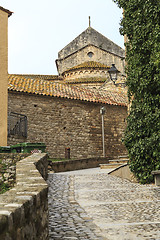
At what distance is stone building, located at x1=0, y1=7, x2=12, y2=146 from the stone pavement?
7.83 m

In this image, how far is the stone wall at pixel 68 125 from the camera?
765 inches

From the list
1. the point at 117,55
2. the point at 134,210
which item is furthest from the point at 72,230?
the point at 117,55

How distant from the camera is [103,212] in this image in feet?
19.3

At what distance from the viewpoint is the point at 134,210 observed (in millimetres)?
6047

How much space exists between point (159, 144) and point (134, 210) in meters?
4.22

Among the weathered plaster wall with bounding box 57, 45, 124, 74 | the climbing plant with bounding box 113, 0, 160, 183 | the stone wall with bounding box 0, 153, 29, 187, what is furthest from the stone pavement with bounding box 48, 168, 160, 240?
the weathered plaster wall with bounding box 57, 45, 124, 74

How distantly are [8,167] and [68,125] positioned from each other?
9.67 m

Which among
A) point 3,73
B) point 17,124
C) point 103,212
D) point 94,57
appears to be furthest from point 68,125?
point 94,57

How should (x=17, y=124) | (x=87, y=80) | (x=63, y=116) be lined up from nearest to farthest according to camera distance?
(x=17, y=124) < (x=63, y=116) < (x=87, y=80)

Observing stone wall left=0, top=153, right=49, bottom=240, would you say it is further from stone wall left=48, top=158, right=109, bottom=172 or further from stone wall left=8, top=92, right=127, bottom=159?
stone wall left=8, top=92, right=127, bottom=159

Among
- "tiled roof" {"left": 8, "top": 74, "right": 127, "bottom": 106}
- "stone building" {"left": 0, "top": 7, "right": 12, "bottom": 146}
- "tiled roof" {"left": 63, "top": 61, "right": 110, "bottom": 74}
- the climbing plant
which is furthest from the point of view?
"tiled roof" {"left": 63, "top": 61, "right": 110, "bottom": 74}

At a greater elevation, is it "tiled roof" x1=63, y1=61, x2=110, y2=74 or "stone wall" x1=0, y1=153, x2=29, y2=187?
"tiled roof" x1=63, y1=61, x2=110, y2=74

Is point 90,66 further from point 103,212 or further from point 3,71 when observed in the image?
point 103,212

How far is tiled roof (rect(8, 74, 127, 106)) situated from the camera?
1978cm
